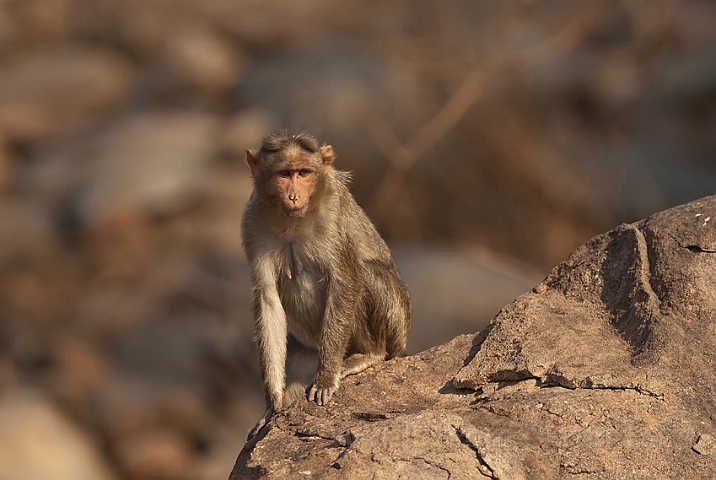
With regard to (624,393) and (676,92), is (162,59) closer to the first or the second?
(676,92)

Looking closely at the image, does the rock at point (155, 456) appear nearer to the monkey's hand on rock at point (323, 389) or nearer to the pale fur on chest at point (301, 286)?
the pale fur on chest at point (301, 286)

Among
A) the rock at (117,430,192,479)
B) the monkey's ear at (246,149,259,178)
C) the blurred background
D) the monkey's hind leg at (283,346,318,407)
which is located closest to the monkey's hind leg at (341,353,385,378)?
the monkey's hind leg at (283,346,318,407)

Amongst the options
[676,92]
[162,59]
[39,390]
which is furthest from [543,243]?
[162,59]

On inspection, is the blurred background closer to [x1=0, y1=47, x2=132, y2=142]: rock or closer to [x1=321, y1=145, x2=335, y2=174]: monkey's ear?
[x1=0, y1=47, x2=132, y2=142]: rock

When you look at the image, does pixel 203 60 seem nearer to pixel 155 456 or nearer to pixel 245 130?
pixel 245 130

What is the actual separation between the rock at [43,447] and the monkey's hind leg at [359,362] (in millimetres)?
9646

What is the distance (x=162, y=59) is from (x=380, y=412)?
19.5 m

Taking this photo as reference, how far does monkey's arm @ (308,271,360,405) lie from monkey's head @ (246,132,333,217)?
1.98 feet

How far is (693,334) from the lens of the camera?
5.84m

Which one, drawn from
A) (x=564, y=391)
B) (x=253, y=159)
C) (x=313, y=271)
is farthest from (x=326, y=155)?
(x=564, y=391)

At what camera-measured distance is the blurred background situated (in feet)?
54.6

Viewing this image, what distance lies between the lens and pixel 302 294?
7383 mm

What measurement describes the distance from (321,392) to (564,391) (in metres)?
1.71

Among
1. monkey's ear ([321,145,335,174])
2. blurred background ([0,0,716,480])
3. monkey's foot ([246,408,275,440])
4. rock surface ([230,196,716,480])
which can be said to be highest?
blurred background ([0,0,716,480])
